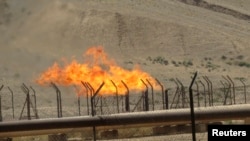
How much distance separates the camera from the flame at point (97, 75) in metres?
55.4

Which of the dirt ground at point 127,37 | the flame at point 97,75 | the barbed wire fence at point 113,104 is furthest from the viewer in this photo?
the dirt ground at point 127,37

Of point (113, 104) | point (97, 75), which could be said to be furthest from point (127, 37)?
point (113, 104)

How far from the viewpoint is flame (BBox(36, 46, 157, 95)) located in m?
55.4

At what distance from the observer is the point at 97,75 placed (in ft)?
189

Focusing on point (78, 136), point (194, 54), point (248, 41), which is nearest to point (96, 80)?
point (78, 136)

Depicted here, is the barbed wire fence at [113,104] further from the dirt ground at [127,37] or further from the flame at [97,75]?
the dirt ground at [127,37]

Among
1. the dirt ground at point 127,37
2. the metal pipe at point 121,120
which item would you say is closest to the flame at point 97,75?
the dirt ground at point 127,37

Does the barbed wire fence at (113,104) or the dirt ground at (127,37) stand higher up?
the dirt ground at (127,37)

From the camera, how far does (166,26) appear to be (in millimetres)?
90188

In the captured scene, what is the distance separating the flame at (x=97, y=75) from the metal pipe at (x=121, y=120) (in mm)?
13794

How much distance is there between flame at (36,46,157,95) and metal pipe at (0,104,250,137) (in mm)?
13794

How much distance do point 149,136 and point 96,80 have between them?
23.2 m

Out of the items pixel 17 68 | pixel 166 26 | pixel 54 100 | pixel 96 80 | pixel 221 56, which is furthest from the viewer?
pixel 166 26

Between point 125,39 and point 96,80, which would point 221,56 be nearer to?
point 125,39
